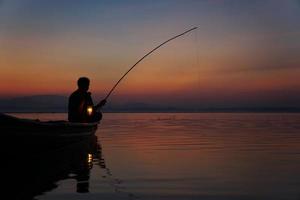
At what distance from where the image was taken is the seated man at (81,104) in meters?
16.2

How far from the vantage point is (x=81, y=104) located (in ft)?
54.2

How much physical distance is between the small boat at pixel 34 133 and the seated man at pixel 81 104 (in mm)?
1816

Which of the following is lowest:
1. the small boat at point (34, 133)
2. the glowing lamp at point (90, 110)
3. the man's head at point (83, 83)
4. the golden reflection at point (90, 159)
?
the golden reflection at point (90, 159)

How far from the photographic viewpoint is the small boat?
9.88 m

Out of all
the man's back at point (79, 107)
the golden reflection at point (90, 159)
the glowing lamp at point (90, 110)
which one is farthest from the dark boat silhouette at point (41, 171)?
the glowing lamp at point (90, 110)

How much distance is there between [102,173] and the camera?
10.1 m

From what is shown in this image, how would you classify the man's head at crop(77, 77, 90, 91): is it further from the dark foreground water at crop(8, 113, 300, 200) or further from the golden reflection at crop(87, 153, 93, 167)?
the golden reflection at crop(87, 153, 93, 167)

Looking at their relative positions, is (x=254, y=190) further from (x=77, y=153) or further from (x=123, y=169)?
(x=77, y=153)

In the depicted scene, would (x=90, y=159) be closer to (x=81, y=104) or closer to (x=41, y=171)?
(x=41, y=171)

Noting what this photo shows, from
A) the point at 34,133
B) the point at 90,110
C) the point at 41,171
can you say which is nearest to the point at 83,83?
the point at 90,110

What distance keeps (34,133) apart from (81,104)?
5590mm

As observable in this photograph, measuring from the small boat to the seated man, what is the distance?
1.82m

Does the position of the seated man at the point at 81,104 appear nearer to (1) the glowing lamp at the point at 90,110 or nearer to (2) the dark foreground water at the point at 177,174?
(1) the glowing lamp at the point at 90,110

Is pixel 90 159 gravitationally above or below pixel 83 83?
below
